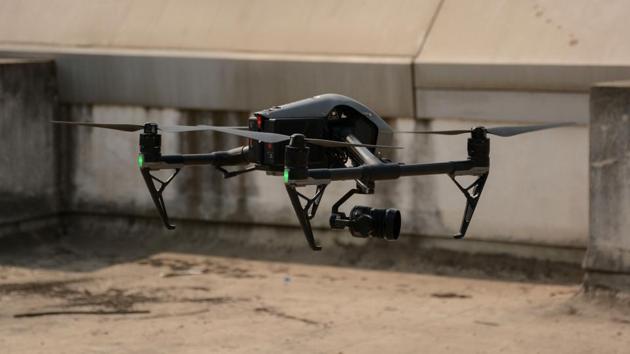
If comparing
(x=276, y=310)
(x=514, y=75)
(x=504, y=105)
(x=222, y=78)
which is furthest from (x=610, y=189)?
(x=222, y=78)

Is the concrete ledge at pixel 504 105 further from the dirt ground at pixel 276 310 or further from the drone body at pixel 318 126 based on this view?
the drone body at pixel 318 126

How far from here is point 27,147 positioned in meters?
25.9

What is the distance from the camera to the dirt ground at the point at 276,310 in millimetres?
18875

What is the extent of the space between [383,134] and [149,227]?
14699 mm

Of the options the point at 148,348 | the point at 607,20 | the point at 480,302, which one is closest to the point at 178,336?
the point at 148,348

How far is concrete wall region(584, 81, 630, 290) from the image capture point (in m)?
20.6

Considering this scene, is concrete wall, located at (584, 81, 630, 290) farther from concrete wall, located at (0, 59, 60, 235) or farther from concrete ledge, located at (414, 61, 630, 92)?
concrete wall, located at (0, 59, 60, 235)

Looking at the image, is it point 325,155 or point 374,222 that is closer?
point 374,222

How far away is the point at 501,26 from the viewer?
23406 millimetres

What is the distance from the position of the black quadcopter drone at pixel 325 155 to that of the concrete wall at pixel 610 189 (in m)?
9.01

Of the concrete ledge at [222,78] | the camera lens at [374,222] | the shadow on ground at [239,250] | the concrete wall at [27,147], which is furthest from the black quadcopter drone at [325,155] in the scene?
the concrete wall at [27,147]

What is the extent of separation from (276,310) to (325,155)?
9439mm

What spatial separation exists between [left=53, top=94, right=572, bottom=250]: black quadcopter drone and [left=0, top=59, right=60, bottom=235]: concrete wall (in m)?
14.0

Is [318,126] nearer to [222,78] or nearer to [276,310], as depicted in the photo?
[276,310]
